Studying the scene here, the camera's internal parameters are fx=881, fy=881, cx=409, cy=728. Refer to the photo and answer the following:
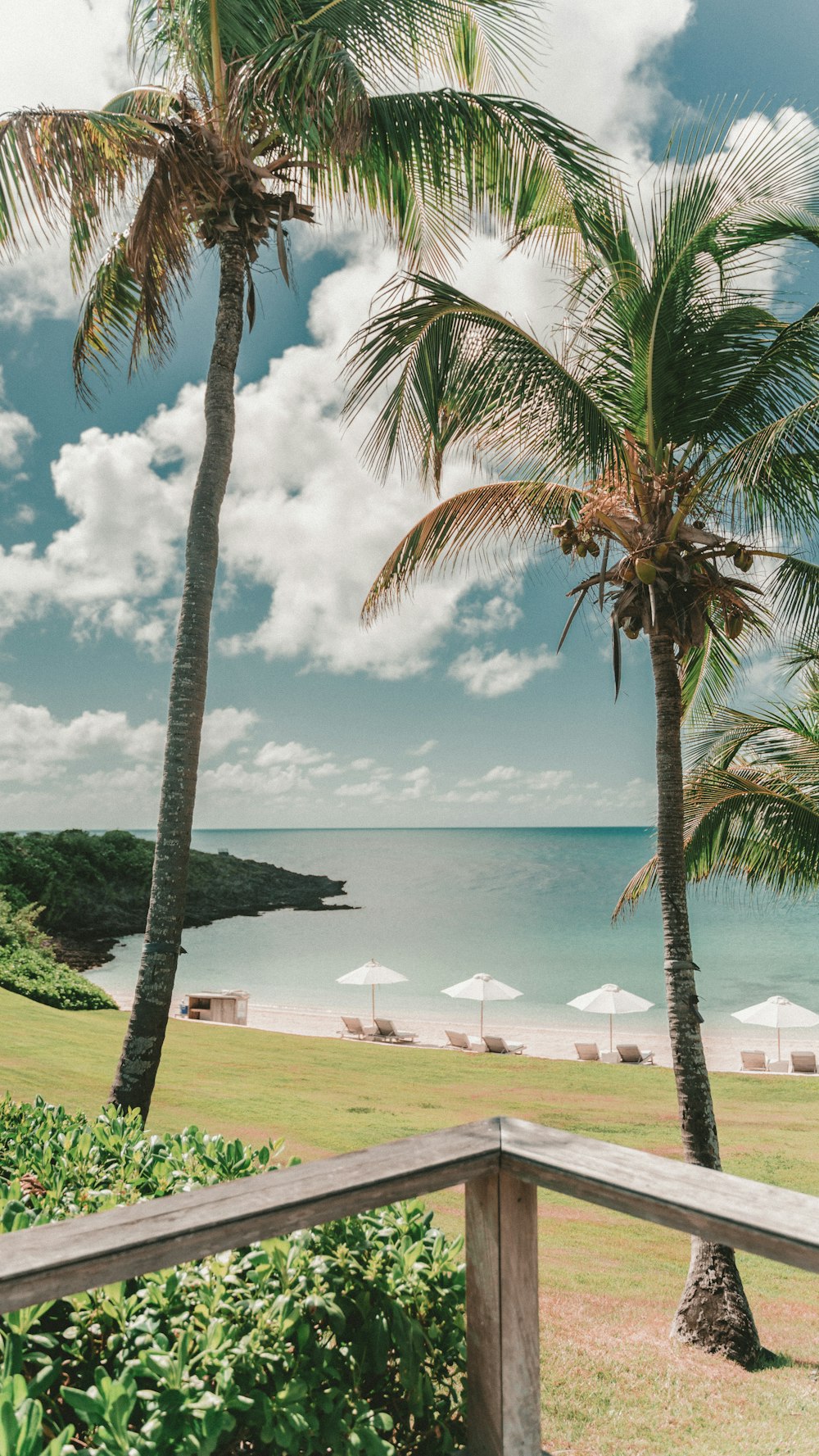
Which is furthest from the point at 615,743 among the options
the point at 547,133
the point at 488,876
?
the point at 547,133

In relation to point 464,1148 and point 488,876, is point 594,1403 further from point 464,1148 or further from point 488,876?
point 488,876

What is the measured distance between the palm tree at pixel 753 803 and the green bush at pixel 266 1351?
25.0 ft

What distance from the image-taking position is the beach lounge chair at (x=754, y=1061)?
64.8 feet

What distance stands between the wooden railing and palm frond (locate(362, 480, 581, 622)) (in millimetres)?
6990

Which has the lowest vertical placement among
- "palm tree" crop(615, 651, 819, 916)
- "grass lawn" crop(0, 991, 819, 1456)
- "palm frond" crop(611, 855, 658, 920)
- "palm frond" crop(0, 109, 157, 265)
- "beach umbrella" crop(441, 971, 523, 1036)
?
"grass lawn" crop(0, 991, 819, 1456)

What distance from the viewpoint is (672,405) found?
21.8ft

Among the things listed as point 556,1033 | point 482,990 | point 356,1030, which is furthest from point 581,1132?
point 556,1033

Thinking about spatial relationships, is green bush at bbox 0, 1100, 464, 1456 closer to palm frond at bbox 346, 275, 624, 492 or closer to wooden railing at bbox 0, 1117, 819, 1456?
wooden railing at bbox 0, 1117, 819, 1456

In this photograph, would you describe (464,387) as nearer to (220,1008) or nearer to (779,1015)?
(779,1015)

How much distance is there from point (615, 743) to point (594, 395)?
108 meters

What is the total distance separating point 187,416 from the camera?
4375 centimetres

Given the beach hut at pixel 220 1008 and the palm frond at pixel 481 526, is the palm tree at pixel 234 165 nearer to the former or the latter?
the palm frond at pixel 481 526

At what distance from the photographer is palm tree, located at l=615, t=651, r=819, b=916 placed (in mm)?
9211

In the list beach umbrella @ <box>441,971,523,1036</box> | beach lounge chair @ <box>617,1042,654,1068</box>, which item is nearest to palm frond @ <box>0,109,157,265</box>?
beach umbrella @ <box>441,971,523,1036</box>
